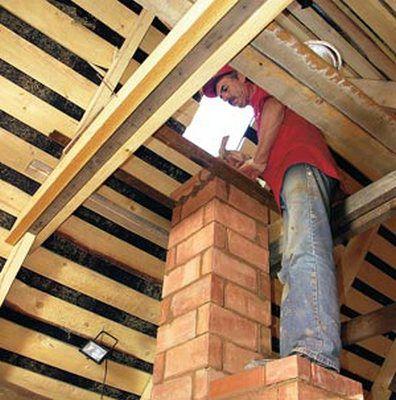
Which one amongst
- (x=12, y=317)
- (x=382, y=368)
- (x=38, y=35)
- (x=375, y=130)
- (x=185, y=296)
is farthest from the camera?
(x=382, y=368)

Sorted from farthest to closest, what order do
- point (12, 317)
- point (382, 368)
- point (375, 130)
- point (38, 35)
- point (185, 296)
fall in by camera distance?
point (382, 368)
point (12, 317)
point (38, 35)
point (185, 296)
point (375, 130)

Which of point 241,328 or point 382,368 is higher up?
point 382,368

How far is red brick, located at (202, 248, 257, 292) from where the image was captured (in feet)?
6.70

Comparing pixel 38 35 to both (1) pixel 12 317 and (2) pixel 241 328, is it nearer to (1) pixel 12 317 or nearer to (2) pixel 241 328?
(1) pixel 12 317

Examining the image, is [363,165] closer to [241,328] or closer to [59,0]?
[241,328]

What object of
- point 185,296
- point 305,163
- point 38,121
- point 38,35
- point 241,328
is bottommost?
point 241,328

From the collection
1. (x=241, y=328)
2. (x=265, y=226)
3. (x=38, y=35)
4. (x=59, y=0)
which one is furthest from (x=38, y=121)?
(x=241, y=328)

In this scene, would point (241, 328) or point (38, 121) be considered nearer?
point (241, 328)

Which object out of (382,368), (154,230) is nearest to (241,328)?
(154,230)

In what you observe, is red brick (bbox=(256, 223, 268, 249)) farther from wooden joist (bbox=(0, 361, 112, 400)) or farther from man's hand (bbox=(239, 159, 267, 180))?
wooden joist (bbox=(0, 361, 112, 400))

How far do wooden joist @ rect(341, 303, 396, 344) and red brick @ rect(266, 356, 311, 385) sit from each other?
5.26ft

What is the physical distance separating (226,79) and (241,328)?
3.66 ft

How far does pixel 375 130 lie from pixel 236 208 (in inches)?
27.7

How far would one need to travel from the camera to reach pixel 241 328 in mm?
1979
